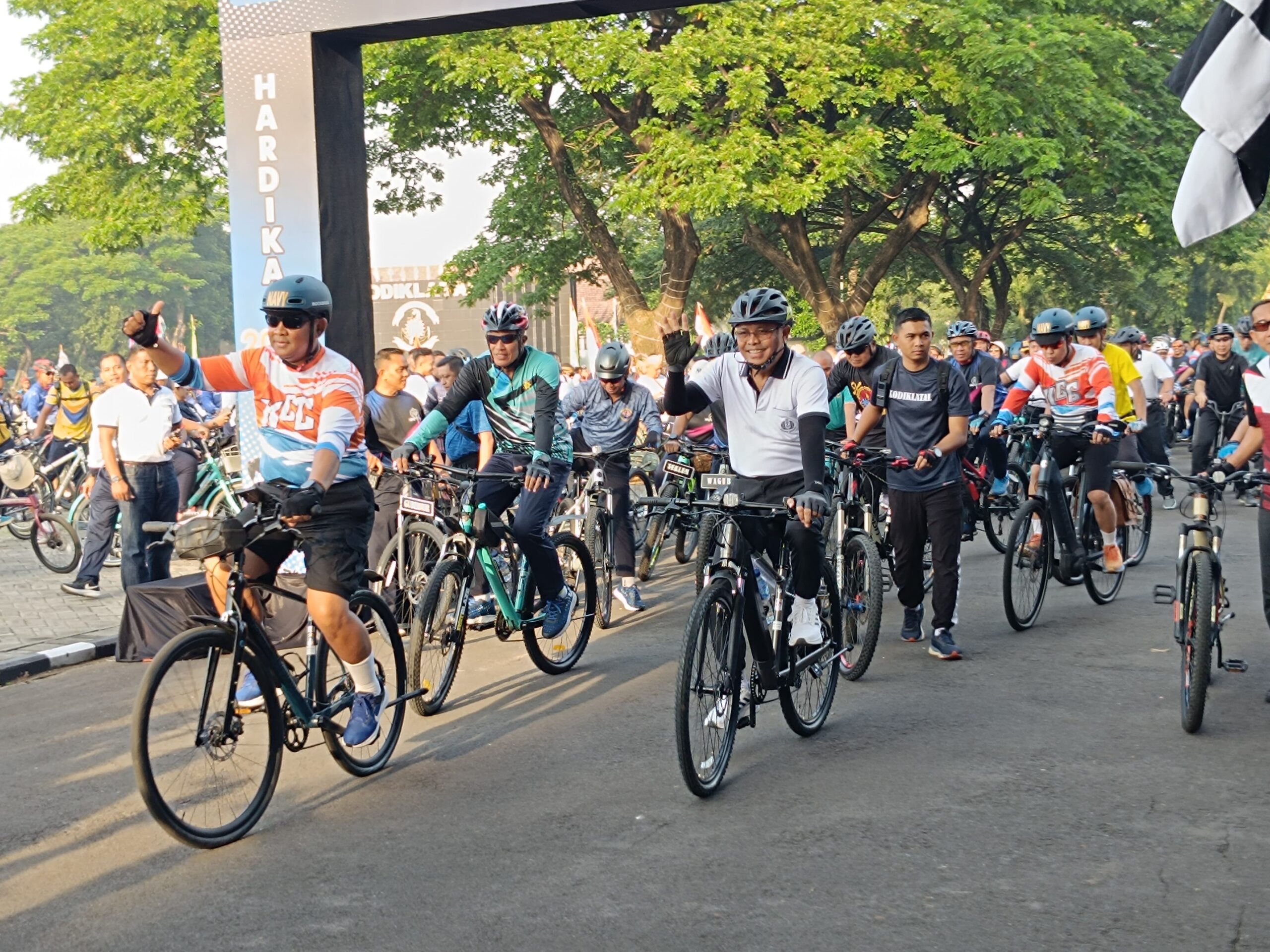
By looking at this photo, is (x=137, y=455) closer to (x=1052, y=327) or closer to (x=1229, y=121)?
(x=1052, y=327)

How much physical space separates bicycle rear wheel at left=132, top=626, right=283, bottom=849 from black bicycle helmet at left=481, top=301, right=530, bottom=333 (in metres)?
3.05

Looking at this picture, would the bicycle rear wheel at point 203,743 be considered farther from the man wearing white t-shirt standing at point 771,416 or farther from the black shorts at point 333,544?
the man wearing white t-shirt standing at point 771,416

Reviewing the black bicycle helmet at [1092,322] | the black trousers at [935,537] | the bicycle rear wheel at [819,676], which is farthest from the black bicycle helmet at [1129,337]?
the bicycle rear wheel at [819,676]

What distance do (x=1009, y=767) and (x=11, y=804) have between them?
4093 mm

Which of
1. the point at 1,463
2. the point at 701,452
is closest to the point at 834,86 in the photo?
the point at 701,452

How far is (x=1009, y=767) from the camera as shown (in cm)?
595

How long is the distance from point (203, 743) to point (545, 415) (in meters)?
3.13

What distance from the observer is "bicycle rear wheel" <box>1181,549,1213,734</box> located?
628cm

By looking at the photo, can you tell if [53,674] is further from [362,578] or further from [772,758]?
[772,758]

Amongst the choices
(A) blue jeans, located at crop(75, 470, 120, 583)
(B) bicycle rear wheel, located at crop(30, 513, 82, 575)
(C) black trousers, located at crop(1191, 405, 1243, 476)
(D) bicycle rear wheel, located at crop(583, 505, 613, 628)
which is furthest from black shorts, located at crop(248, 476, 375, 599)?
(C) black trousers, located at crop(1191, 405, 1243, 476)

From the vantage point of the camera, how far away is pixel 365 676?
5.77 metres

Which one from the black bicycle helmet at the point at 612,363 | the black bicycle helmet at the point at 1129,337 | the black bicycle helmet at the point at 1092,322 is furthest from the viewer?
the black bicycle helmet at the point at 1129,337

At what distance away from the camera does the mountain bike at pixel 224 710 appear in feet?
15.8

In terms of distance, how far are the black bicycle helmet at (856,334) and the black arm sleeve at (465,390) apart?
2688 mm
